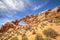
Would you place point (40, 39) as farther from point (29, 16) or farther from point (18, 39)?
point (29, 16)

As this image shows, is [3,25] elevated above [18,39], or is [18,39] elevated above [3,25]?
[3,25]

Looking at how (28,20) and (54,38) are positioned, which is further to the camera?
(28,20)

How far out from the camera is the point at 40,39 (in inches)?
849

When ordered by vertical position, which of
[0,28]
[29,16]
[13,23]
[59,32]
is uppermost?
[29,16]

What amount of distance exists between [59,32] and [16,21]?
4963cm

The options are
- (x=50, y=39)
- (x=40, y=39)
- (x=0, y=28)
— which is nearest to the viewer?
(x=50, y=39)

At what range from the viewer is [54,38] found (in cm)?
2097

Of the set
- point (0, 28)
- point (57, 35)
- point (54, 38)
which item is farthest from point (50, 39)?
point (0, 28)

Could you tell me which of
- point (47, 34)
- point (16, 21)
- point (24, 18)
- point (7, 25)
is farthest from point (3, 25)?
point (47, 34)

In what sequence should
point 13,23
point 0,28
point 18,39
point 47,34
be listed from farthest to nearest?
point 13,23 → point 0,28 → point 18,39 → point 47,34

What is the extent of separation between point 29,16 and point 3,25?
1705 centimetres

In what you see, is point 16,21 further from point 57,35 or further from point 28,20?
point 57,35

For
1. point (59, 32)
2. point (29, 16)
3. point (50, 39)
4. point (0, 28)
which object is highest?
point (29, 16)

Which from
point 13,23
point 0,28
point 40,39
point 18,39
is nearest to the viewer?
point 40,39
